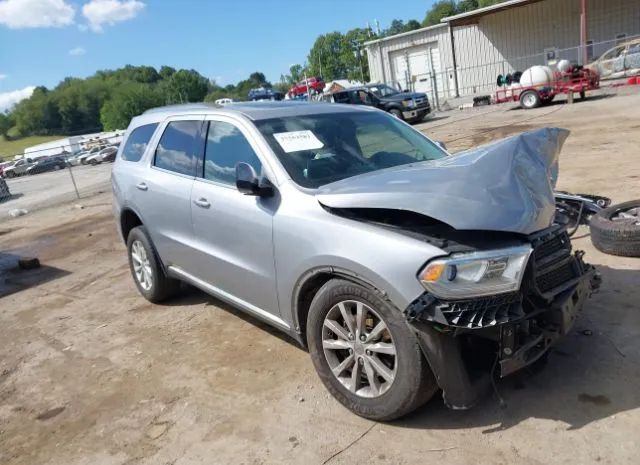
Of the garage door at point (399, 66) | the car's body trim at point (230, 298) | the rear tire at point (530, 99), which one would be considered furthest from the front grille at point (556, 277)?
the garage door at point (399, 66)

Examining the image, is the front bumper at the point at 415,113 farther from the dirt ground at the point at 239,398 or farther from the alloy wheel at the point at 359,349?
the alloy wheel at the point at 359,349

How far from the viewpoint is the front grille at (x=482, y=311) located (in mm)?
2453

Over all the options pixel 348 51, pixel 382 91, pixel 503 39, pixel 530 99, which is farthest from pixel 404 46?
pixel 348 51

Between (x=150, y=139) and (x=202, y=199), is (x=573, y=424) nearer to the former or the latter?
(x=202, y=199)

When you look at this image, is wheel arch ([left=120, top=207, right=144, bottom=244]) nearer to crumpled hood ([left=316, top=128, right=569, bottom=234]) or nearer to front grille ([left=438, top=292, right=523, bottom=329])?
crumpled hood ([left=316, top=128, right=569, bottom=234])

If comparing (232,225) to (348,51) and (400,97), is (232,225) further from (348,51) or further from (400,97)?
(348,51)

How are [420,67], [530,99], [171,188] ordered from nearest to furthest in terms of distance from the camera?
1. [171,188]
2. [530,99]
3. [420,67]

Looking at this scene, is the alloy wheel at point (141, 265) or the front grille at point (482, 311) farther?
the alloy wheel at point (141, 265)

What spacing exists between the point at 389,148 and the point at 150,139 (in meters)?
2.36

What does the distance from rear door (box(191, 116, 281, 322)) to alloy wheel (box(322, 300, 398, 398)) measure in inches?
21.6

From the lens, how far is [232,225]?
363 cm

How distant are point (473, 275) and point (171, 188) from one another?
2768mm

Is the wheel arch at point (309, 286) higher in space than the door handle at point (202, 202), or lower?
lower

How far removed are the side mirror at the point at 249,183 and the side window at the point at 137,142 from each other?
2063 mm
